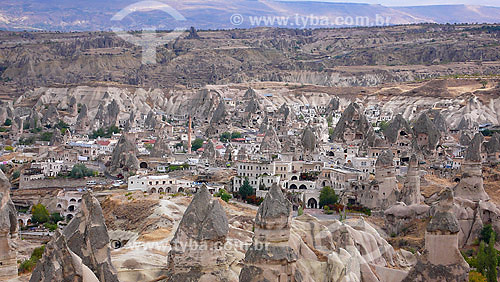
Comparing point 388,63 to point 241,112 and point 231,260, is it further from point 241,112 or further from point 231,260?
point 231,260

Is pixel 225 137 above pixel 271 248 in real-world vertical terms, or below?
below

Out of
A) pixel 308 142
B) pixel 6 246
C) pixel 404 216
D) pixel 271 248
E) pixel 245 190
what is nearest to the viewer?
pixel 271 248

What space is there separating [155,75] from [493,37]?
73.3 metres

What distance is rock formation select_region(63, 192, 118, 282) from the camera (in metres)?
17.9

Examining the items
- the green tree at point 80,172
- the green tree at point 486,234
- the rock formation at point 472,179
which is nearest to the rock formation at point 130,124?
the green tree at point 80,172

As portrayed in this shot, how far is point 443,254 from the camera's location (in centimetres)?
1894

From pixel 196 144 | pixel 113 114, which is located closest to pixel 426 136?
pixel 196 144

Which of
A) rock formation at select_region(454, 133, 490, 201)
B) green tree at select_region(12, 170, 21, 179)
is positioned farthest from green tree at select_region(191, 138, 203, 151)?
rock formation at select_region(454, 133, 490, 201)

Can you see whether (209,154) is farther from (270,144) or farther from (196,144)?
(196,144)

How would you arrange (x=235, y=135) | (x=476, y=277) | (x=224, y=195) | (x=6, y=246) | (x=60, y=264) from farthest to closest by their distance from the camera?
(x=235, y=135)
(x=224, y=195)
(x=476, y=277)
(x=6, y=246)
(x=60, y=264)

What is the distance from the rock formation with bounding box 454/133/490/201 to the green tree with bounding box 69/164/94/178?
33304 millimetres

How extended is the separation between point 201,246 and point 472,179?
27345 mm

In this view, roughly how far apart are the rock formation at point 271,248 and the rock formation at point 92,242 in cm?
345

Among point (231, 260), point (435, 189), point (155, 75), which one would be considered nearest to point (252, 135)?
point (435, 189)
